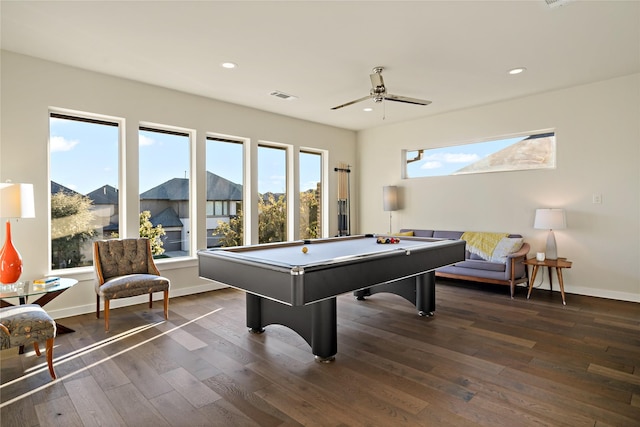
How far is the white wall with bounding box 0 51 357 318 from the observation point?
3607 millimetres

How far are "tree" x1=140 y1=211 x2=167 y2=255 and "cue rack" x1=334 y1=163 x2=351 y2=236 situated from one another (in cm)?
328

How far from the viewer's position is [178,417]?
204 centimetres

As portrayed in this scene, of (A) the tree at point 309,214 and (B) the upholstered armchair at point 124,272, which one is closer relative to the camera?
(B) the upholstered armchair at point 124,272

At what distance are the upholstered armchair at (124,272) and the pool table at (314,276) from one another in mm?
1028

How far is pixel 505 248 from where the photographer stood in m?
4.87

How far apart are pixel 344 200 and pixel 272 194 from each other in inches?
63.7

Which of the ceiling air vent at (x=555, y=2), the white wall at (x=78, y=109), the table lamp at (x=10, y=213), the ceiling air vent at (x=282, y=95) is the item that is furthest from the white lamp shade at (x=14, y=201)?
the ceiling air vent at (x=555, y=2)

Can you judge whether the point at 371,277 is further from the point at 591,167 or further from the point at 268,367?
the point at 591,167

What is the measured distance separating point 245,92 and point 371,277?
10.8ft

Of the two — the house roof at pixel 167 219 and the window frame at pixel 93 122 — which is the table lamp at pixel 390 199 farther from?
the window frame at pixel 93 122

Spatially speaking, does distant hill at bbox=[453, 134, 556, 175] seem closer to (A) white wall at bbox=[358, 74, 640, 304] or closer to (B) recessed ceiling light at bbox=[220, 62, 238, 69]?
(A) white wall at bbox=[358, 74, 640, 304]

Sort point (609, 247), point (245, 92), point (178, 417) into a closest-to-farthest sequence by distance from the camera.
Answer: point (178, 417) → point (609, 247) → point (245, 92)

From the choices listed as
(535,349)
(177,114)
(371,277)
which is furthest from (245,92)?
(535,349)

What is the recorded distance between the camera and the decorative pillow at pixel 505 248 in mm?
4805
